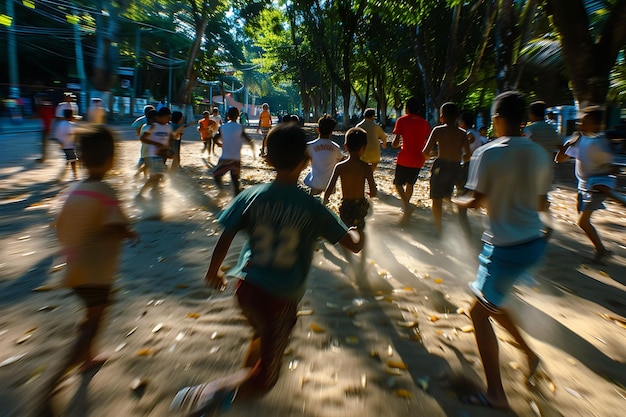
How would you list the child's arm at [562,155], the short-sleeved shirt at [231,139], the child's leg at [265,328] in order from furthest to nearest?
the short-sleeved shirt at [231,139], the child's arm at [562,155], the child's leg at [265,328]

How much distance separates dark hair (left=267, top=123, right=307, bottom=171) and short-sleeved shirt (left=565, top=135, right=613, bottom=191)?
3.82m

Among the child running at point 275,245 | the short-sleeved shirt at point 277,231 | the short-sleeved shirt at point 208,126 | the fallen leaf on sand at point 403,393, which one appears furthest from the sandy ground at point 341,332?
the short-sleeved shirt at point 208,126

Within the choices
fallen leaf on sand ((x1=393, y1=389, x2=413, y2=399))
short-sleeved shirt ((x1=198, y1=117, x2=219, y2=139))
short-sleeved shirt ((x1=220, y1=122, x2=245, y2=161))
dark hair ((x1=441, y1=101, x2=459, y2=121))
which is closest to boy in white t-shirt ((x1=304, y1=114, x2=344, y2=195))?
dark hair ((x1=441, y1=101, x2=459, y2=121))

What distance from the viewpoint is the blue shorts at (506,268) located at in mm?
2383

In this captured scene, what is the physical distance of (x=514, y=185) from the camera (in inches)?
94.2

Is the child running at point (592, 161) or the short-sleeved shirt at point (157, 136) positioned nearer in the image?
the child running at point (592, 161)

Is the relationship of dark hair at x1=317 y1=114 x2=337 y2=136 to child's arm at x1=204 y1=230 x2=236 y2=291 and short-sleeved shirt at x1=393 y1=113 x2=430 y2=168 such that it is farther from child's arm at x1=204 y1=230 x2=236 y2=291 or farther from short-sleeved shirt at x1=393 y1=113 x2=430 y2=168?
child's arm at x1=204 y1=230 x2=236 y2=291

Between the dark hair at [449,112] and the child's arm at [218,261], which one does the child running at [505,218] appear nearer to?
the child's arm at [218,261]

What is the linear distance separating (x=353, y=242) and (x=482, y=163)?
0.90m

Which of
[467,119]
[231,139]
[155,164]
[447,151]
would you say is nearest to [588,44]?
[467,119]

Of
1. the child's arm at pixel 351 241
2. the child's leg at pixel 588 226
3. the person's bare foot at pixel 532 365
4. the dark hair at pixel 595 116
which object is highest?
the dark hair at pixel 595 116

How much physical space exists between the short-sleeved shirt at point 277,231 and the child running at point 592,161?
3.79 m

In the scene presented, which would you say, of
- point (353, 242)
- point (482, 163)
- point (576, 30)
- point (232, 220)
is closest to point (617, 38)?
point (576, 30)

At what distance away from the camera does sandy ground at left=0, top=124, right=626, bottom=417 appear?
255 cm
